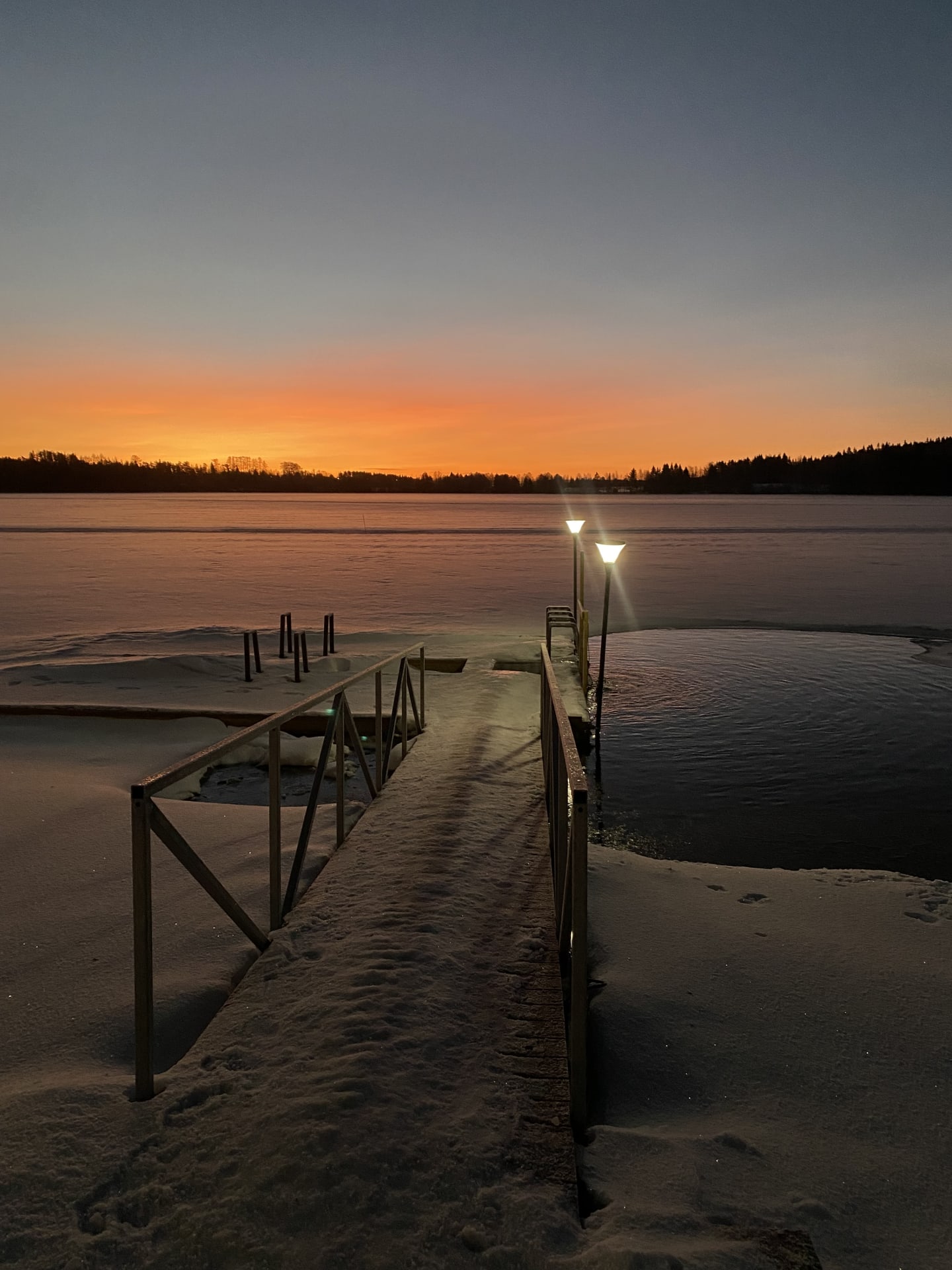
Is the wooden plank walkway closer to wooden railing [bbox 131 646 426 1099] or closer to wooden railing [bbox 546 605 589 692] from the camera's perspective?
wooden railing [bbox 131 646 426 1099]

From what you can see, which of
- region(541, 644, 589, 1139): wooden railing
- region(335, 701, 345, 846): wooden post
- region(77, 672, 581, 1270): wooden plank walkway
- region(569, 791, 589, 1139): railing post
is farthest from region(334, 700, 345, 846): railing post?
region(569, 791, 589, 1139): railing post

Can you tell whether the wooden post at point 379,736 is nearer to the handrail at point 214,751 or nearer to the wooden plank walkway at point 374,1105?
the handrail at point 214,751

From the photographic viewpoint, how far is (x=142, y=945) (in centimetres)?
338

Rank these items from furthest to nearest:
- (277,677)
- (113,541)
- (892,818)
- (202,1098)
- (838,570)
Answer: (113,541)
(838,570)
(277,677)
(892,818)
(202,1098)

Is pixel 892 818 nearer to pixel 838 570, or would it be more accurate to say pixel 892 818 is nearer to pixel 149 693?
pixel 149 693

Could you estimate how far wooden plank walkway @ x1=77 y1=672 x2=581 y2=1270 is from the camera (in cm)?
259

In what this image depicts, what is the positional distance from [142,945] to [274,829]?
4.75ft

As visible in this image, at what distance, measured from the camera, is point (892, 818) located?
9766 mm

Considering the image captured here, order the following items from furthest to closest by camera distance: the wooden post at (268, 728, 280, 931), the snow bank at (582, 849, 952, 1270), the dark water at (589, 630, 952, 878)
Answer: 1. the dark water at (589, 630, 952, 878)
2. the wooden post at (268, 728, 280, 931)
3. the snow bank at (582, 849, 952, 1270)

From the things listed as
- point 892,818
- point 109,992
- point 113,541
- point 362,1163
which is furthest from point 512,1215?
point 113,541

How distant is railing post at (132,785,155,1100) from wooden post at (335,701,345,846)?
9.53 feet

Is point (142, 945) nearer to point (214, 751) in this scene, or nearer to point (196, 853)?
point (214, 751)

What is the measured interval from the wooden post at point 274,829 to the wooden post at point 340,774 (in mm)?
1395

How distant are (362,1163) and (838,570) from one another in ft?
155
